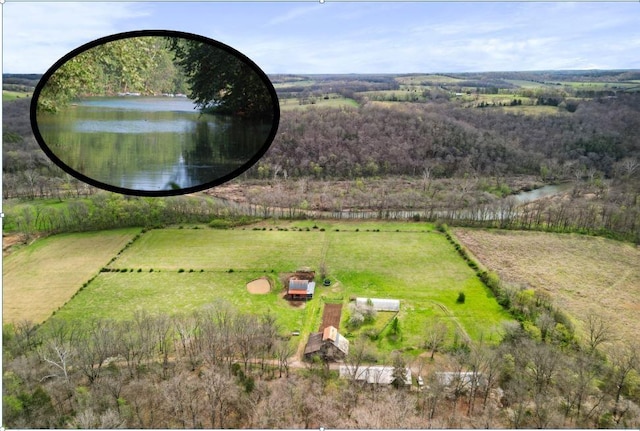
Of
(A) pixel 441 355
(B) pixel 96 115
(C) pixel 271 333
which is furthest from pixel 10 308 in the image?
(B) pixel 96 115

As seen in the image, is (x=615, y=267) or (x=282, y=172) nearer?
(x=615, y=267)

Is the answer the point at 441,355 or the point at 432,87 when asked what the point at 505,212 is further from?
the point at 432,87

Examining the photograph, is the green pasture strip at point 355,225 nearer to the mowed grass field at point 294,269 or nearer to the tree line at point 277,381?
the mowed grass field at point 294,269

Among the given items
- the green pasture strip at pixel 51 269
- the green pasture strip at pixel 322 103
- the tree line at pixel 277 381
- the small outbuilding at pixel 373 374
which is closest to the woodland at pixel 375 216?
the tree line at pixel 277 381

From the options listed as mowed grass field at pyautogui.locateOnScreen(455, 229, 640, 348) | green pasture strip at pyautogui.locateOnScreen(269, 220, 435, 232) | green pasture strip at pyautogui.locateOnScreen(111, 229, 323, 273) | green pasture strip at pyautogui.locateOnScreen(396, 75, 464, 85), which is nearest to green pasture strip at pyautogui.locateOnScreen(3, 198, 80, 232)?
green pasture strip at pyautogui.locateOnScreen(111, 229, 323, 273)

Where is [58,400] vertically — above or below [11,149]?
below
